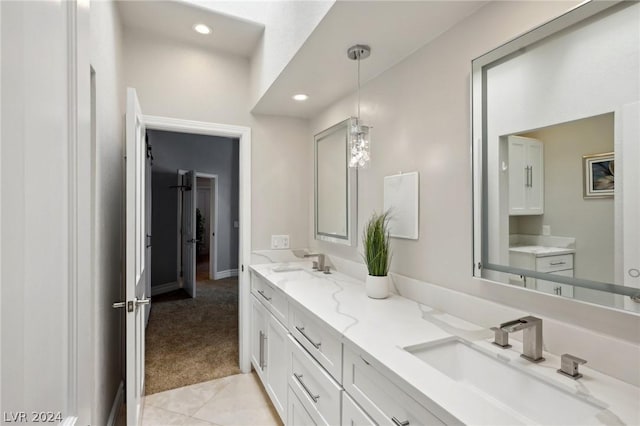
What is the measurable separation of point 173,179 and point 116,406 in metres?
3.97

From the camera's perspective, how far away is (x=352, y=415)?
1138 millimetres

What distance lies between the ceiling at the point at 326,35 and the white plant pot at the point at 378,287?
3.84 feet

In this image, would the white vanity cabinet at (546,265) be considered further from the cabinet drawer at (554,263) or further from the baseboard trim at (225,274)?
the baseboard trim at (225,274)

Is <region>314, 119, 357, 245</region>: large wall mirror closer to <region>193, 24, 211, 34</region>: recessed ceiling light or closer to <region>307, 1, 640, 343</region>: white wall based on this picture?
<region>307, 1, 640, 343</region>: white wall

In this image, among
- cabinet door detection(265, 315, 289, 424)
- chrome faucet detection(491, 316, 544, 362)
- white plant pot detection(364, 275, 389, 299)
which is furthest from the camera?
cabinet door detection(265, 315, 289, 424)

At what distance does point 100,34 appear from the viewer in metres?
1.46

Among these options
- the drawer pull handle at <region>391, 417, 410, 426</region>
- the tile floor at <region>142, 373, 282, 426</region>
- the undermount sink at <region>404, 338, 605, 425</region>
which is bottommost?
the tile floor at <region>142, 373, 282, 426</region>

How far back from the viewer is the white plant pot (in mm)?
1641

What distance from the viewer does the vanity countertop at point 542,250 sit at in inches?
40.2

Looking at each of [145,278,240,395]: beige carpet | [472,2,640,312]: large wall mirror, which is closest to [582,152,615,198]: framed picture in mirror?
[472,2,640,312]: large wall mirror

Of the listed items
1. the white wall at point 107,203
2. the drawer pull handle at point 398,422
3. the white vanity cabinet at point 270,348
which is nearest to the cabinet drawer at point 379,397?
the drawer pull handle at point 398,422

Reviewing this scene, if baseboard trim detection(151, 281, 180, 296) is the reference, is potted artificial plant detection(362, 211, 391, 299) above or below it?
above

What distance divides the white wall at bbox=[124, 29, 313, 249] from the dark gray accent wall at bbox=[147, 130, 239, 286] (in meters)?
2.62

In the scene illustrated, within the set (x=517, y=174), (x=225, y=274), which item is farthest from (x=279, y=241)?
(x=225, y=274)
